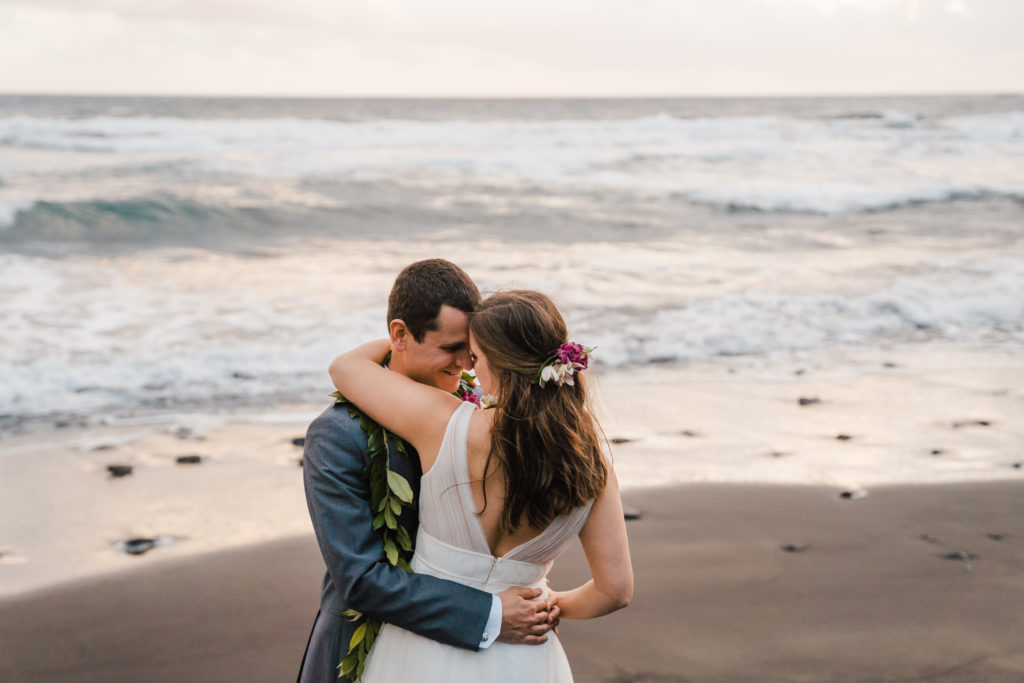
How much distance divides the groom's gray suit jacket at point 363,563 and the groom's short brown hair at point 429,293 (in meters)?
0.33

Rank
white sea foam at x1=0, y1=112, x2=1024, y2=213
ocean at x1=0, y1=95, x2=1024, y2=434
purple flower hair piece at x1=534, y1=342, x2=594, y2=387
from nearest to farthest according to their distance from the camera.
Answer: purple flower hair piece at x1=534, y1=342, x2=594, y2=387, ocean at x1=0, y1=95, x2=1024, y2=434, white sea foam at x1=0, y1=112, x2=1024, y2=213

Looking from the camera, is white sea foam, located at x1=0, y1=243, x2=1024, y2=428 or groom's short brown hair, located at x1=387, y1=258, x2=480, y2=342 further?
white sea foam, located at x1=0, y1=243, x2=1024, y2=428

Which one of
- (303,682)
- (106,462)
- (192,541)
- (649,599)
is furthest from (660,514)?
(106,462)

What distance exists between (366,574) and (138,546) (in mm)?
3097

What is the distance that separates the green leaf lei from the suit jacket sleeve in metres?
0.04

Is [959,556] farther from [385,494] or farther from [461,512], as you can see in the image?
[385,494]

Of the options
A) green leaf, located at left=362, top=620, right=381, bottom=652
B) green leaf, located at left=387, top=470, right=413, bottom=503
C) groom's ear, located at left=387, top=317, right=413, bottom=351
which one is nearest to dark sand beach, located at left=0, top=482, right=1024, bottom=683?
green leaf, located at left=362, top=620, right=381, bottom=652

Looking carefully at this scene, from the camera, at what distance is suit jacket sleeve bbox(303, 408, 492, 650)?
2.10 meters

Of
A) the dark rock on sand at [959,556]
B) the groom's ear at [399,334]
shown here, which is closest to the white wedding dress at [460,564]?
the groom's ear at [399,334]

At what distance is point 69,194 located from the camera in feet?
64.9

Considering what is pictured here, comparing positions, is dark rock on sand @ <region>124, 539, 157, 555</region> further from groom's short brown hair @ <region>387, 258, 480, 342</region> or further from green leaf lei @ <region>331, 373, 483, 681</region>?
groom's short brown hair @ <region>387, 258, 480, 342</region>

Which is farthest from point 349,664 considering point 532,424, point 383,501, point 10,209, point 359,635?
point 10,209

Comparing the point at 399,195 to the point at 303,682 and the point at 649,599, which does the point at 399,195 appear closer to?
the point at 649,599

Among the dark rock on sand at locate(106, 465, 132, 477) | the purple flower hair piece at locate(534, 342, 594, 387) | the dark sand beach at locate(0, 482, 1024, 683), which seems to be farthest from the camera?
the dark rock on sand at locate(106, 465, 132, 477)
